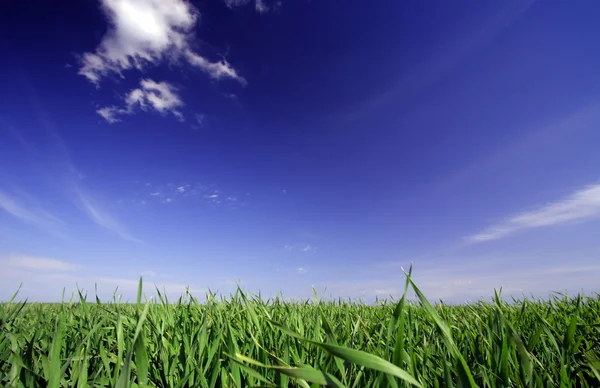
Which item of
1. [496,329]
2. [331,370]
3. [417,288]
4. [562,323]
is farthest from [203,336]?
[562,323]

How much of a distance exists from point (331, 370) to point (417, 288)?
2.33ft

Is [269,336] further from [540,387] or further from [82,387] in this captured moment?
[540,387]

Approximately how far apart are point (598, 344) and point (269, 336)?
6.74 feet

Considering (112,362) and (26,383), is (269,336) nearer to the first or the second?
(112,362)

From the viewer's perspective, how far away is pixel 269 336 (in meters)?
2.01

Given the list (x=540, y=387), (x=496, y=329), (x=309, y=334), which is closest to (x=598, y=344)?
(x=496, y=329)

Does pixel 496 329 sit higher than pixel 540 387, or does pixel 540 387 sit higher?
pixel 496 329

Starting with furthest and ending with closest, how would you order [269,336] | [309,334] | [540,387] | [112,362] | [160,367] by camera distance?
[309,334]
[269,336]
[112,362]
[160,367]
[540,387]

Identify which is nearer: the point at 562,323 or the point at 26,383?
the point at 26,383

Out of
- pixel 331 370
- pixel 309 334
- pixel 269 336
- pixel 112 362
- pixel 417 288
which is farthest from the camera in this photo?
pixel 309 334

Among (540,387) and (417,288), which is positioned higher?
(417,288)

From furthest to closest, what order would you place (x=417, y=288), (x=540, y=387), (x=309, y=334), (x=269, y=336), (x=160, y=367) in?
1. (x=309, y=334)
2. (x=269, y=336)
3. (x=160, y=367)
4. (x=540, y=387)
5. (x=417, y=288)

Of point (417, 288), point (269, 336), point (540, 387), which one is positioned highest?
point (417, 288)

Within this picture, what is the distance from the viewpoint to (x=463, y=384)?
38.3 inches
